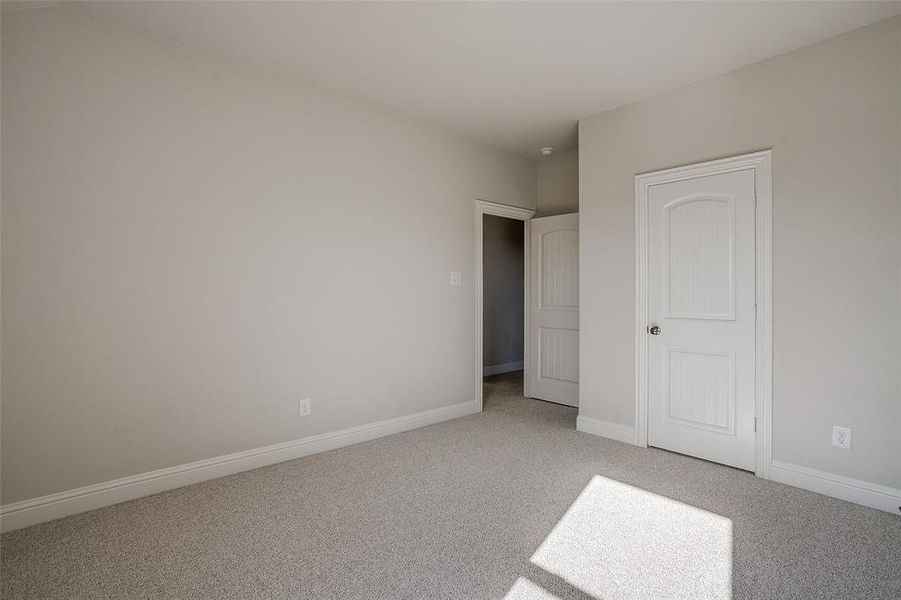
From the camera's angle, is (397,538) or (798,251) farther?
(798,251)

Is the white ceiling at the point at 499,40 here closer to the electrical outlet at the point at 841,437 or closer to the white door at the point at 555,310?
the white door at the point at 555,310

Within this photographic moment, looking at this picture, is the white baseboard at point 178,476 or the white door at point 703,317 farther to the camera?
the white door at point 703,317

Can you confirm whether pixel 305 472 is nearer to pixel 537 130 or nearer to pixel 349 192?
pixel 349 192

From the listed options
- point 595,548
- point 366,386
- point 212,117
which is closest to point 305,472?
point 366,386

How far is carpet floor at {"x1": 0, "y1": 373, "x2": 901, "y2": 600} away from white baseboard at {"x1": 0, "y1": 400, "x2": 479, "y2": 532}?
0.07 metres

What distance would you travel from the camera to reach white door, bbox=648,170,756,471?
2.96m

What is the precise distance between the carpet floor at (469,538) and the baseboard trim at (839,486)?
0.08 meters

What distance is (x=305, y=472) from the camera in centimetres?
292

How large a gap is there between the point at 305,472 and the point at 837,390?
127 inches

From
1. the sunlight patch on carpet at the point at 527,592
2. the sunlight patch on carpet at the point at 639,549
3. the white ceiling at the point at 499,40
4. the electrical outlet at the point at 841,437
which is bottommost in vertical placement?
the sunlight patch on carpet at the point at 639,549

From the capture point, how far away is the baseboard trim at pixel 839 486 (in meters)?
2.43

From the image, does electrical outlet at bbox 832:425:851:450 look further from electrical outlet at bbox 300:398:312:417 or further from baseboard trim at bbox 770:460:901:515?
electrical outlet at bbox 300:398:312:417

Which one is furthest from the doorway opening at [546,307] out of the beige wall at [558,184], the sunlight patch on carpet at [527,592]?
the sunlight patch on carpet at [527,592]

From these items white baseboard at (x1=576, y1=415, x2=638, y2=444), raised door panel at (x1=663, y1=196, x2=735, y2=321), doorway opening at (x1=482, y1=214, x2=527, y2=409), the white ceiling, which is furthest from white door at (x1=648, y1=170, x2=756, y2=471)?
doorway opening at (x1=482, y1=214, x2=527, y2=409)
